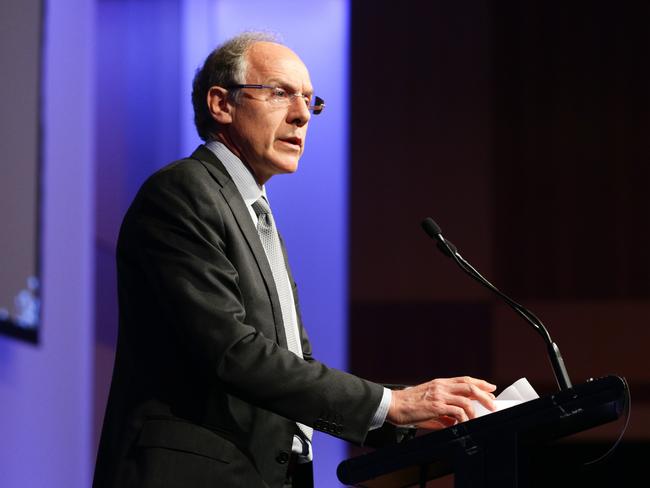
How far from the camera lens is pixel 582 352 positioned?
435 cm

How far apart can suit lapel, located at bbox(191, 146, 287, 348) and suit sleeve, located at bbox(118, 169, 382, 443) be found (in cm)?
8

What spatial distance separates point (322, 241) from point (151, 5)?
143cm

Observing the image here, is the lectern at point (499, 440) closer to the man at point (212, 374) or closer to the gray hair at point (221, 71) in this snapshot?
the man at point (212, 374)

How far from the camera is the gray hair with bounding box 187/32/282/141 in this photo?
72.6 inches

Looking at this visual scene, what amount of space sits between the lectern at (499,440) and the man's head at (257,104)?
67cm

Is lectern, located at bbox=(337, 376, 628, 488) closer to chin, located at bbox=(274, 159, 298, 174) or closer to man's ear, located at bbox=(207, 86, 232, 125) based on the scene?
chin, located at bbox=(274, 159, 298, 174)

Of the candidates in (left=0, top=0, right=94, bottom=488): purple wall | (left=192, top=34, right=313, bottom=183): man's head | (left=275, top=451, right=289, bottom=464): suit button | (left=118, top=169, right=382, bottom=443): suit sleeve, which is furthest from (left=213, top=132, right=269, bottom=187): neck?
(left=0, top=0, right=94, bottom=488): purple wall

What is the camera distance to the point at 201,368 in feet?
4.89

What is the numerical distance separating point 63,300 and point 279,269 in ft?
7.47

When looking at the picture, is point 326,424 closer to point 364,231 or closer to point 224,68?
point 224,68

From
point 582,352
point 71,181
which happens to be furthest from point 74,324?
point 582,352

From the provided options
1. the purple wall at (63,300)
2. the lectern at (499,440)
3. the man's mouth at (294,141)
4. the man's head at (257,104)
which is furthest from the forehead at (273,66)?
the purple wall at (63,300)

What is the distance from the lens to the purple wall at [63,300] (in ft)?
11.6

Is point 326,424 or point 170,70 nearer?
point 326,424
